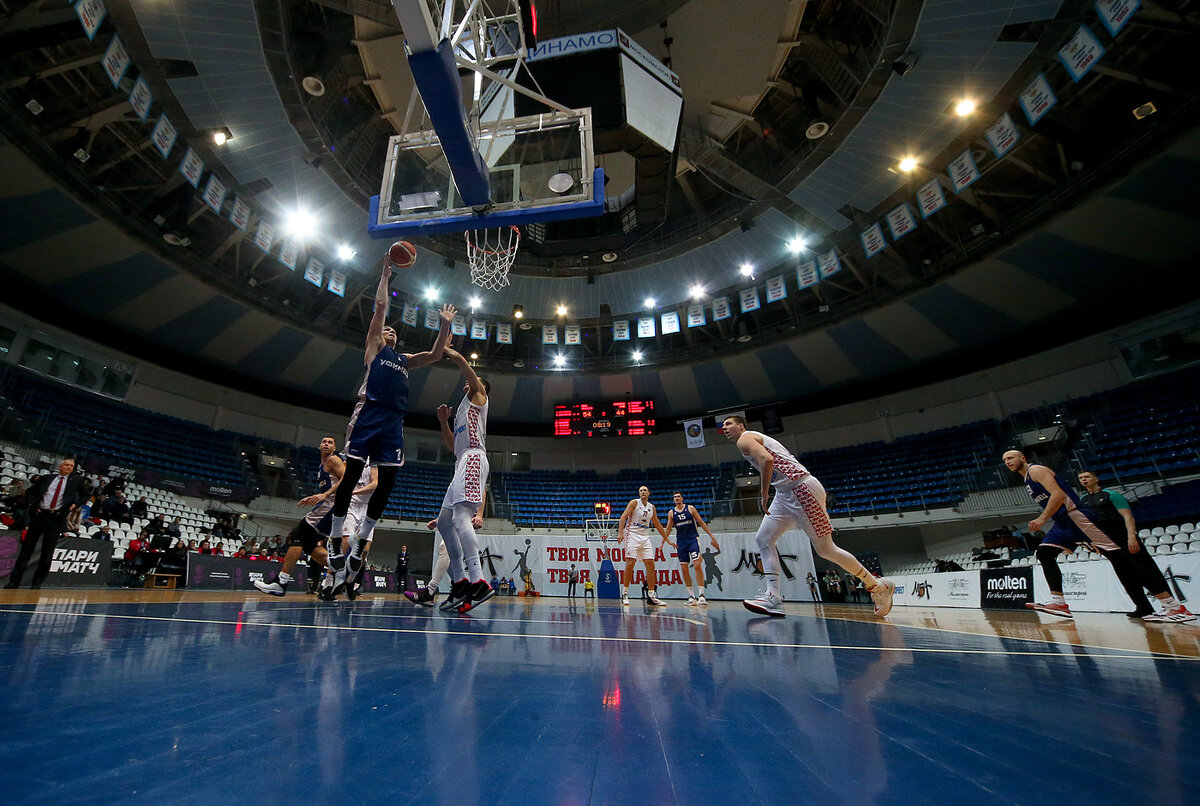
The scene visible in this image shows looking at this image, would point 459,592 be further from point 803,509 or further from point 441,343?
point 803,509

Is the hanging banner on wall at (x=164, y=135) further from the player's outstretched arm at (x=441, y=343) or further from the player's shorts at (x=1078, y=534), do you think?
the player's shorts at (x=1078, y=534)

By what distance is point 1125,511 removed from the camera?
5.32 meters

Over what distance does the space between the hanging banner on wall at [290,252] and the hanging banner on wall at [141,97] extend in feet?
16.0

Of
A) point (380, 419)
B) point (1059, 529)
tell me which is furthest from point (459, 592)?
point (1059, 529)

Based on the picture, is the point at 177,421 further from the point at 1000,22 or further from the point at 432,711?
the point at 1000,22

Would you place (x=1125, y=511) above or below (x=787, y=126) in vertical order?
below

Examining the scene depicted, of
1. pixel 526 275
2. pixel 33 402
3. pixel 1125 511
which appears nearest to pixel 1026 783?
pixel 1125 511

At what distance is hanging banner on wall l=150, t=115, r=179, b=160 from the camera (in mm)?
11297

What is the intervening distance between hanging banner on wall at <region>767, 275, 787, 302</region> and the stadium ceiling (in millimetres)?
127

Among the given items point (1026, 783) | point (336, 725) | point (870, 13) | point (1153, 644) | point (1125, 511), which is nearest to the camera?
point (1026, 783)

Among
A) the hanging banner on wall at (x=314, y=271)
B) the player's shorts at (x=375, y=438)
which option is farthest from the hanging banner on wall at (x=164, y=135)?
the player's shorts at (x=375, y=438)

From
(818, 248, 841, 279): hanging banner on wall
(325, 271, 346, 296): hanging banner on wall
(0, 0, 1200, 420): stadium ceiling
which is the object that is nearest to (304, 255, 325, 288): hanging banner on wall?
(0, 0, 1200, 420): stadium ceiling

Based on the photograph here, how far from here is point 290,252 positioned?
15836 millimetres

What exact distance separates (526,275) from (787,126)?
10296 mm
